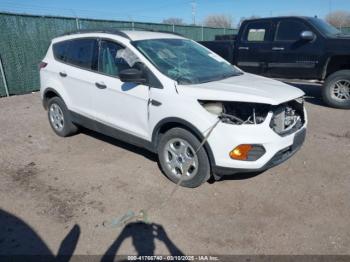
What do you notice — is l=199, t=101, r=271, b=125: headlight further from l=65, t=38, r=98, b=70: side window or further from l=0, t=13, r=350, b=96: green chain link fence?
l=0, t=13, r=350, b=96: green chain link fence

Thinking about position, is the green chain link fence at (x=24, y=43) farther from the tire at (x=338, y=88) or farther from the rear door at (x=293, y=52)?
the tire at (x=338, y=88)

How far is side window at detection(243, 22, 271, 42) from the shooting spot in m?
8.19

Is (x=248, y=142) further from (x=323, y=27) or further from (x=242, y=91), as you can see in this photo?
(x=323, y=27)

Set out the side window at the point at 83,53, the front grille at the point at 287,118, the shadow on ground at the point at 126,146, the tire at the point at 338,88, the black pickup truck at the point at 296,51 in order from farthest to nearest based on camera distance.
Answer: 1. the black pickup truck at the point at 296,51
2. the tire at the point at 338,88
3. the shadow on ground at the point at 126,146
4. the side window at the point at 83,53
5. the front grille at the point at 287,118

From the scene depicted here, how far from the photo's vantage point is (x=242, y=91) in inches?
138

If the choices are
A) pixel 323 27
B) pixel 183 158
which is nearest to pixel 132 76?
pixel 183 158

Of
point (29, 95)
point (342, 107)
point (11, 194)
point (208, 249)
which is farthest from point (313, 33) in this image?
point (29, 95)

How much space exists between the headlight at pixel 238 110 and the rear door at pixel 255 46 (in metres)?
5.12

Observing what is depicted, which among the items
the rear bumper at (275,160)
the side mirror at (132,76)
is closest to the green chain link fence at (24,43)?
the side mirror at (132,76)

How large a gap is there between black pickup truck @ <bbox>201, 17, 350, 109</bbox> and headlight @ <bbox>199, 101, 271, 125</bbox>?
15.1ft

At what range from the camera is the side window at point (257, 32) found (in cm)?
819

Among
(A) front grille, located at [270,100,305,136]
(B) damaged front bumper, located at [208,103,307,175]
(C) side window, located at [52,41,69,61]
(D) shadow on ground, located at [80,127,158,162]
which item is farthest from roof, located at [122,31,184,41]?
(A) front grille, located at [270,100,305,136]

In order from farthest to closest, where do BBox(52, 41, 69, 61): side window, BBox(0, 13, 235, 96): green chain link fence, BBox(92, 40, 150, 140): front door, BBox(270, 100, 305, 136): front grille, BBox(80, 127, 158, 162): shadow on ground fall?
BBox(0, 13, 235, 96): green chain link fence → BBox(52, 41, 69, 61): side window → BBox(80, 127, 158, 162): shadow on ground → BBox(92, 40, 150, 140): front door → BBox(270, 100, 305, 136): front grille

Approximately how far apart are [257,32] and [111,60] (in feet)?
17.3
